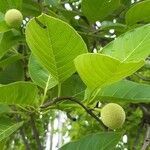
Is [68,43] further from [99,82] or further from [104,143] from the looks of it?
[104,143]

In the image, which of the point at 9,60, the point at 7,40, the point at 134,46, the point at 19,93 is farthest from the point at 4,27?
the point at 134,46

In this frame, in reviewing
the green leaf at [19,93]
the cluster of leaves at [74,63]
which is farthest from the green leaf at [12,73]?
the green leaf at [19,93]

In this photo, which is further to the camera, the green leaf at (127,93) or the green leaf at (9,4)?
the green leaf at (9,4)

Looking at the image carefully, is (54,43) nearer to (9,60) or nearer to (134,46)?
(134,46)

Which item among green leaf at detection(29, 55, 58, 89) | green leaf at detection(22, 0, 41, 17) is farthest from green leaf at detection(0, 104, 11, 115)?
green leaf at detection(22, 0, 41, 17)

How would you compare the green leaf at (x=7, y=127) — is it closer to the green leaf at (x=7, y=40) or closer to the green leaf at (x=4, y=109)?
the green leaf at (x=4, y=109)

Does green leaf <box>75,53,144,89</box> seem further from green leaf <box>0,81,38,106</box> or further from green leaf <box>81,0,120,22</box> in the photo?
green leaf <box>81,0,120,22</box>
